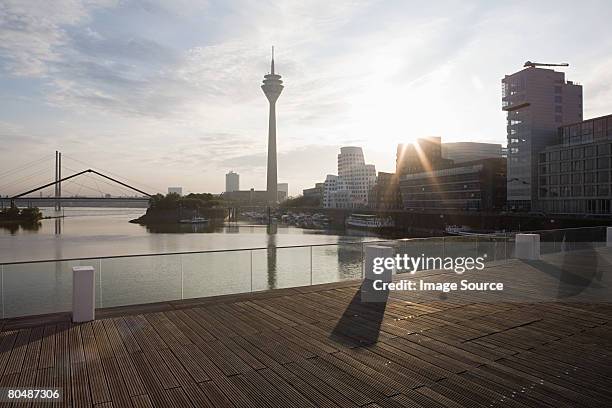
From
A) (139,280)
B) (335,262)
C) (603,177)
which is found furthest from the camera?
(603,177)

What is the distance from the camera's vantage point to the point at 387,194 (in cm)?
12169

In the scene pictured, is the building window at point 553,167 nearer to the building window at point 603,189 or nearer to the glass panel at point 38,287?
the building window at point 603,189

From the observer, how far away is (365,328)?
6.71 metres

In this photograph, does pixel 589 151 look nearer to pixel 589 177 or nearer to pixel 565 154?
pixel 589 177

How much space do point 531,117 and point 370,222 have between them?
3524 centimetres

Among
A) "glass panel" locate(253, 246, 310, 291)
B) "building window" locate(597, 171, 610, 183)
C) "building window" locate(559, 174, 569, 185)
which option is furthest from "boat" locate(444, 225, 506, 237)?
"glass panel" locate(253, 246, 310, 291)

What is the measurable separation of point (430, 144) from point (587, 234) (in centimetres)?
11971

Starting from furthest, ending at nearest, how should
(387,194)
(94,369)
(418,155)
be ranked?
1. (418,155)
2. (387,194)
3. (94,369)

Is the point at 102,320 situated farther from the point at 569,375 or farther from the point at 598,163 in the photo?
the point at 598,163

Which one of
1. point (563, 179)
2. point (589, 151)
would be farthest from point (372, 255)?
point (563, 179)

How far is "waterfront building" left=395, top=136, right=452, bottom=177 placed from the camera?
127m

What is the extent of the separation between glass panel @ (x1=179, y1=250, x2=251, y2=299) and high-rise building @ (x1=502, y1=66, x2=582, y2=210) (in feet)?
211

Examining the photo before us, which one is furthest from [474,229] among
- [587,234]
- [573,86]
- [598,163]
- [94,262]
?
[94,262]

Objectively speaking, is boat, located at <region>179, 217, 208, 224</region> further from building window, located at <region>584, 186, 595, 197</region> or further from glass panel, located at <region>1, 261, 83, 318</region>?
glass panel, located at <region>1, 261, 83, 318</region>
